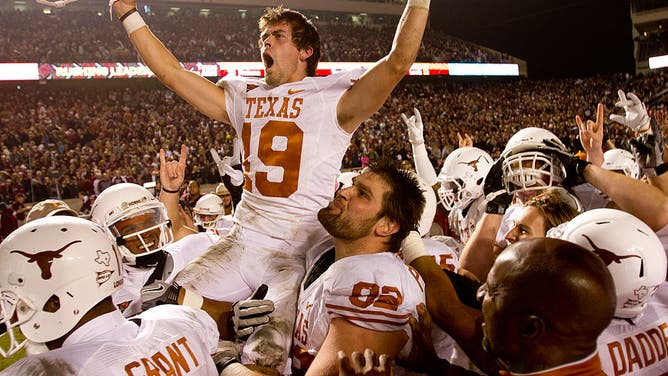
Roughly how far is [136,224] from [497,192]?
242 centimetres

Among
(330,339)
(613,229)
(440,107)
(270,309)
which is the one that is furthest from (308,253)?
(440,107)

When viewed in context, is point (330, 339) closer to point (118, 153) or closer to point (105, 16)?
point (118, 153)

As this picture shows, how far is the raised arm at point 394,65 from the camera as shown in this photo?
104 inches

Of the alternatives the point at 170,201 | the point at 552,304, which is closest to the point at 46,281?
the point at 552,304

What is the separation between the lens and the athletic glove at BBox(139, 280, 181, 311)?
266 centimetres

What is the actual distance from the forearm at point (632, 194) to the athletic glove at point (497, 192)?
718 millimetres

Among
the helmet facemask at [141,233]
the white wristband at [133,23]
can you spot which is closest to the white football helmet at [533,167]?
the helmet facemask at [141,233]

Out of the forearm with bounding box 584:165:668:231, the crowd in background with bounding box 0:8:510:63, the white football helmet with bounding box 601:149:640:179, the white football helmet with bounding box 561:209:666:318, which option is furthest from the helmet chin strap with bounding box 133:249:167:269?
the crowd in background with bounding box 0:8:510:63

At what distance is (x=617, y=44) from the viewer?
33.9m

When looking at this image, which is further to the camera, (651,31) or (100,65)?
(651,31)

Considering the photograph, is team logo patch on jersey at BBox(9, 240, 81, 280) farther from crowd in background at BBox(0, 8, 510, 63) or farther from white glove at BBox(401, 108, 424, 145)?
crowd in background at BBox(0, 8, 510, 63)

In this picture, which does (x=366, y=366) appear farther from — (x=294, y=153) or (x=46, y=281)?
(x=294, y=153)

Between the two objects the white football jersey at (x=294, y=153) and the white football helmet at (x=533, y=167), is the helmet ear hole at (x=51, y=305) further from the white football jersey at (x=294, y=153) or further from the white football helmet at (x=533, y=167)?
the white football helmet at (x=533, y=167)

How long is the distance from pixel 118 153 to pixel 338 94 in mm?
17137
